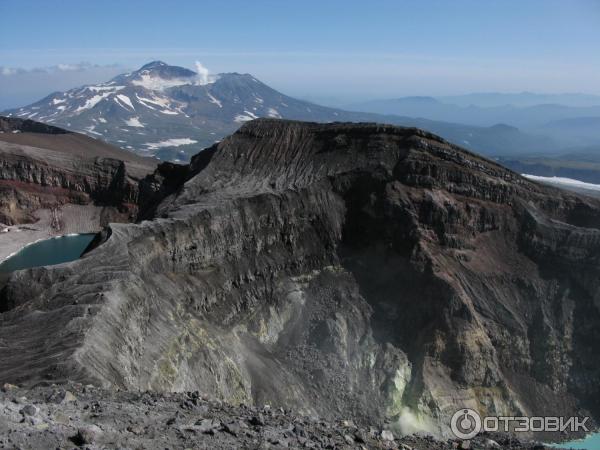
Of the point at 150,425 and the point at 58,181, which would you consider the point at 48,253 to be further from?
the point at 150,425

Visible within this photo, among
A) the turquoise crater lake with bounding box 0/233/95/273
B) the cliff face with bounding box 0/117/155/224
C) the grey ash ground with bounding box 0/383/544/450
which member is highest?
the grey ash ground with bounding box 0/383/544/450

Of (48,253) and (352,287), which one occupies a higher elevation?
(352,287)

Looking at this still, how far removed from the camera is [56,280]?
29125mm

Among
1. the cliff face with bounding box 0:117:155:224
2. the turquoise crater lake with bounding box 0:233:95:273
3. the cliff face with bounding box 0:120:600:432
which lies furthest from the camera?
the cliff face with bounding box 0:117:155:224

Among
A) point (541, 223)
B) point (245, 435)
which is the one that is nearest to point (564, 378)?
point (541, 223)

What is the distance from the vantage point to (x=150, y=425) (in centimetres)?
1555

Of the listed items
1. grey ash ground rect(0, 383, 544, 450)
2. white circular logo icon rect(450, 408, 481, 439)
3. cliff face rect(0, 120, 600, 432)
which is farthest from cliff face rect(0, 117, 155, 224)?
grey ash ground rect(0, 383, 544, 450)

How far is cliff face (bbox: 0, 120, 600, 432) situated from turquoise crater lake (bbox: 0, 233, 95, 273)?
2566cm

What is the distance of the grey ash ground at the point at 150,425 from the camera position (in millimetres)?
13621

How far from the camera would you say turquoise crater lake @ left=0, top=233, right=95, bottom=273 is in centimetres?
6596

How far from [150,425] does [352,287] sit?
28.3m

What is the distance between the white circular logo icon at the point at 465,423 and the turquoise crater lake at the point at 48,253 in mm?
44981

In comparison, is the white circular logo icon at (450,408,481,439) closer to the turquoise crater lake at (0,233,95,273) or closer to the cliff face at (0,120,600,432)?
the cliff face at (0,120,600,432)

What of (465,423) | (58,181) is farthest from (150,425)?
(58,181)
